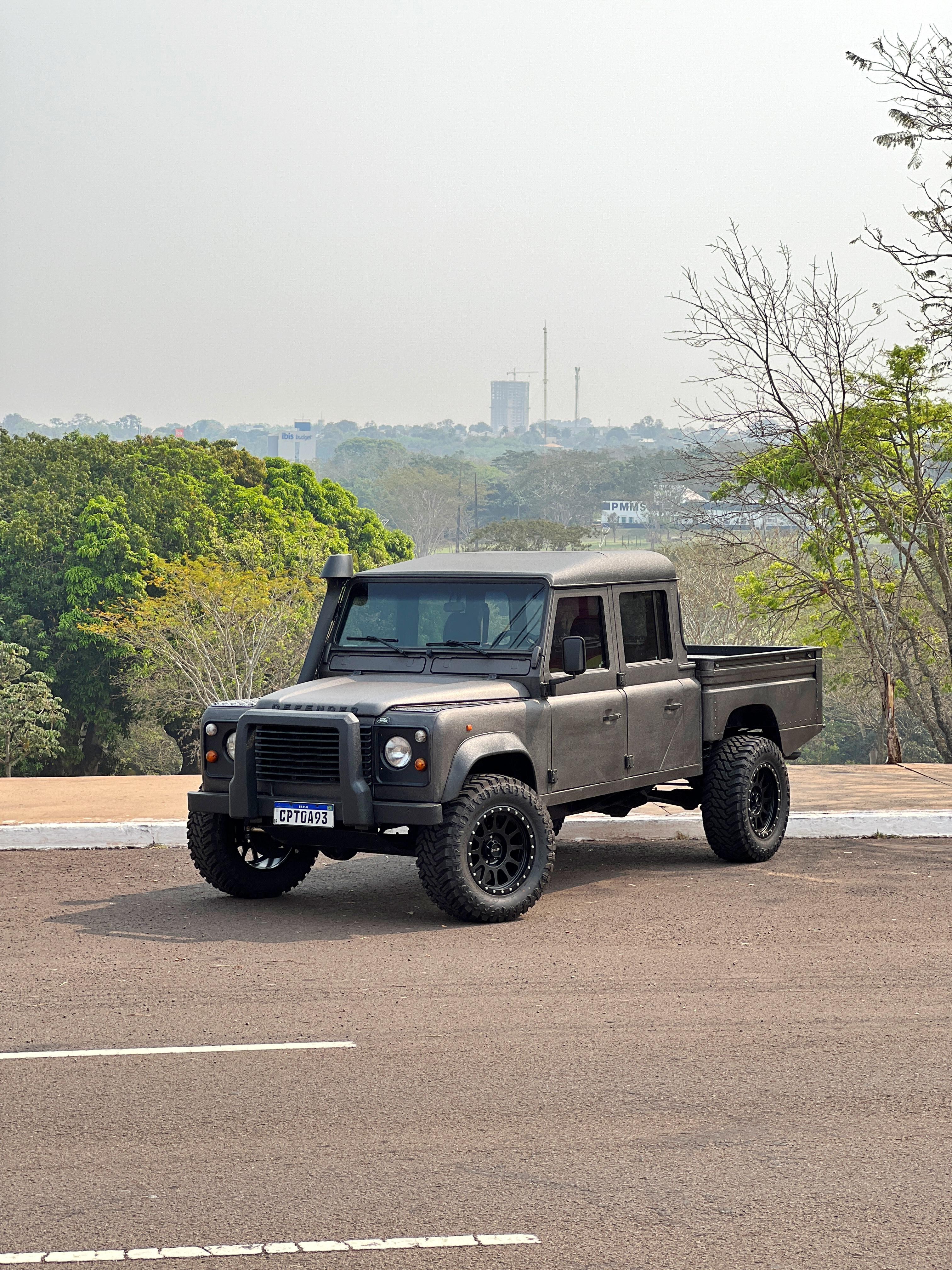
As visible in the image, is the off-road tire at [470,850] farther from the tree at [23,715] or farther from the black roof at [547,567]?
the tree at [23,715]

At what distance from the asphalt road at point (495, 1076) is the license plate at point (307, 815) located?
0.59 m

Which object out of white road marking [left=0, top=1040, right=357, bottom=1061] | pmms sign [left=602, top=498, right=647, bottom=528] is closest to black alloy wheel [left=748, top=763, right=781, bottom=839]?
white road marking [left=0, top=1040, right=357, bottom=1061]

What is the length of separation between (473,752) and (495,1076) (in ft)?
9.83

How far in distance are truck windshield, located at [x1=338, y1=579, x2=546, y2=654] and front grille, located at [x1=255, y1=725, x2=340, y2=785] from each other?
1.21 m

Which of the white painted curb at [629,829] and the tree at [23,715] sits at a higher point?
the white painted curb at [629,829]

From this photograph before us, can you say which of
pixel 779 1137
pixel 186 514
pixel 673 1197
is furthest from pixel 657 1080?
pixel 186 514

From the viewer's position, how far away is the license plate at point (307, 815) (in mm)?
8891

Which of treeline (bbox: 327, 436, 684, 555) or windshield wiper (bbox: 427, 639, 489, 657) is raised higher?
treeline (bbox: 327, 436, 684, 555)

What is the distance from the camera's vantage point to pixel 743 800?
10648mm

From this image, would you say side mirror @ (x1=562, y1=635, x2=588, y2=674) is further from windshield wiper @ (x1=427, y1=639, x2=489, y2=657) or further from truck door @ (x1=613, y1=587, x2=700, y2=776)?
truck door @ (x1=613, y1=587, x2=700, y2=776)

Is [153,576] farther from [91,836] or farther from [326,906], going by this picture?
[326,906]

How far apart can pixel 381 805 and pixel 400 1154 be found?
373 cm

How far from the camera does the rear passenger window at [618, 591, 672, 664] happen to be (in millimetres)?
10305

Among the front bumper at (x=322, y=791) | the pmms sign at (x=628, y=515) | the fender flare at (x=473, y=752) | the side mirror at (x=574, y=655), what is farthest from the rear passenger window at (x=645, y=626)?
the pmms sign at (x=628, y=515)
